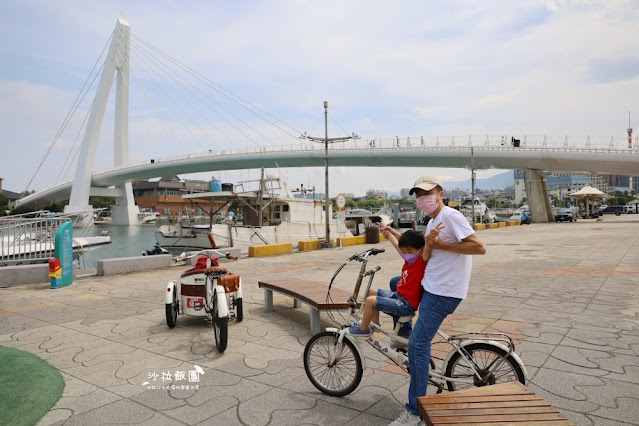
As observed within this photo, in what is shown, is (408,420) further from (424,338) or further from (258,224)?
(258,224)

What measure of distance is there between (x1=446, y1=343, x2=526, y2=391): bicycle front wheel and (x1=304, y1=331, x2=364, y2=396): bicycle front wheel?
0.65m

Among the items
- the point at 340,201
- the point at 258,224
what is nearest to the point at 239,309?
the point at 340,201

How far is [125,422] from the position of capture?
2650 mm

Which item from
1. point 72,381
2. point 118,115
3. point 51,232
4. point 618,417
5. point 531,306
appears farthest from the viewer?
point 118,115

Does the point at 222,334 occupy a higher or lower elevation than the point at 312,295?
lower

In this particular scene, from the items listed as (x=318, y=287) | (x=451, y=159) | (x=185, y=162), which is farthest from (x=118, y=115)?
(x=318, y=287)

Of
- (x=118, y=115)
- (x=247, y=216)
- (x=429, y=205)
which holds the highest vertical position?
(x=118, y=115)

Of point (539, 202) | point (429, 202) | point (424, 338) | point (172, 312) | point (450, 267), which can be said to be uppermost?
point (429, 202)

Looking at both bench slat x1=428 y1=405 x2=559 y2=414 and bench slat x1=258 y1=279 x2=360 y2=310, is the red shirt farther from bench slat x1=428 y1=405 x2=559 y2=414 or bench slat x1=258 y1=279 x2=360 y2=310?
bench slat x1=258 y1=279 x2=360 y2=310

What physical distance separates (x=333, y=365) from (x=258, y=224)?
2039 cm

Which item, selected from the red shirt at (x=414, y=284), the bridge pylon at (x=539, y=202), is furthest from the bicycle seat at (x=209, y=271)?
the bridge pylon at (x=539, y=202)

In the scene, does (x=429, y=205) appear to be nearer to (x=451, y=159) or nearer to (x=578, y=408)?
(x=578, y=408)

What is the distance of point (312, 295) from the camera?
441 cm

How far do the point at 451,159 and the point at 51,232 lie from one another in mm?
40972
